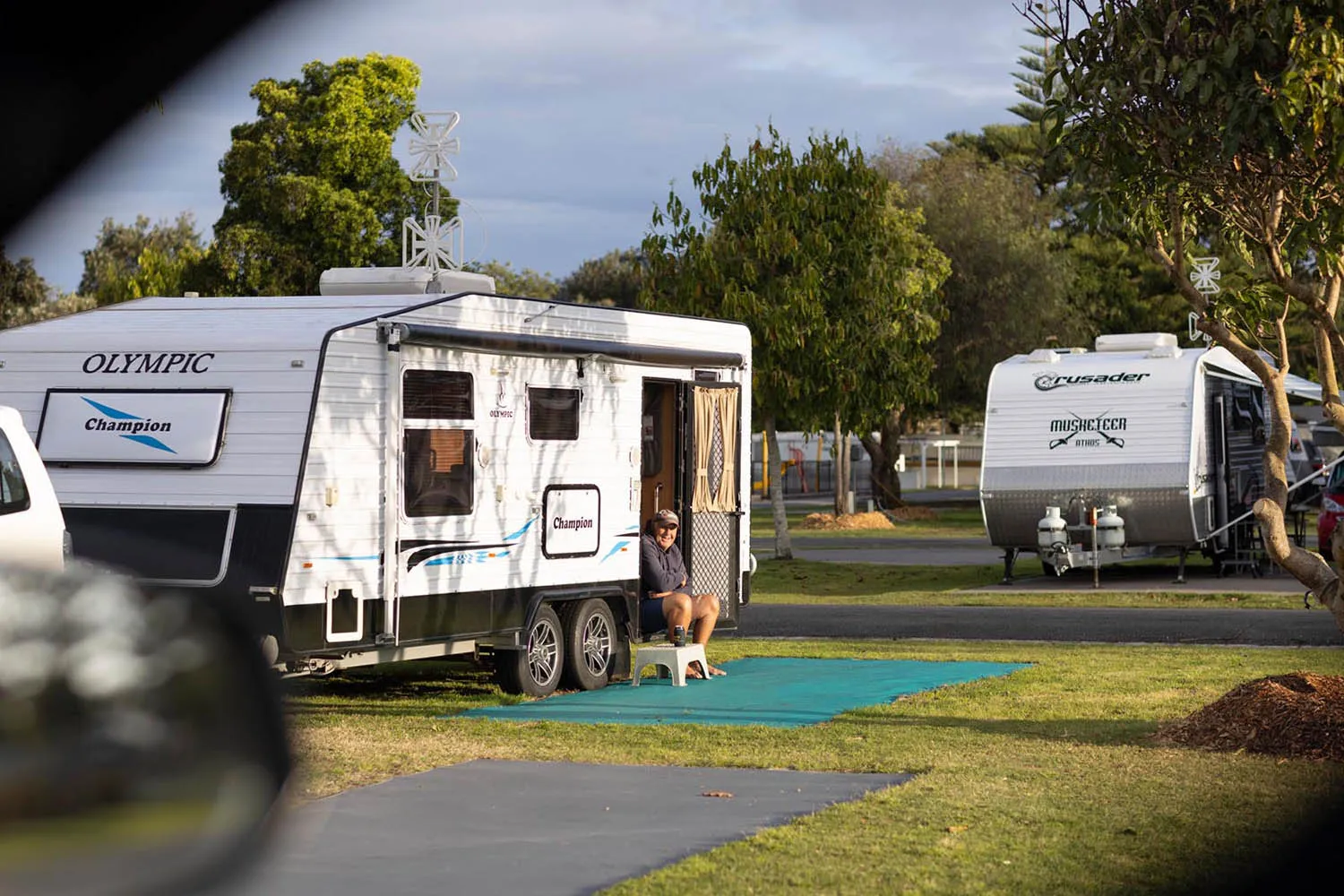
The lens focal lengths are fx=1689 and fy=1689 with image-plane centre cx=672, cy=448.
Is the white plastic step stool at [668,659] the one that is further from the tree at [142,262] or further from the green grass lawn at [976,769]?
the tree at [142,262]

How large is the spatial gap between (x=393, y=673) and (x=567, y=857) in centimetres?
727

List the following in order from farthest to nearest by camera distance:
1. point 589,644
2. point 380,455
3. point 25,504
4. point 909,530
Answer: point 909,530
point 589,644
point 380,455
point 25,504

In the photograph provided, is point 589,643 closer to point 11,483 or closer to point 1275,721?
point 1275,721

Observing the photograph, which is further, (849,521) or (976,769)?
(849,521)

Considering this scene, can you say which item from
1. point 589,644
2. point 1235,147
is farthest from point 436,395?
point 1235,147

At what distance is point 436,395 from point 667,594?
2783mm

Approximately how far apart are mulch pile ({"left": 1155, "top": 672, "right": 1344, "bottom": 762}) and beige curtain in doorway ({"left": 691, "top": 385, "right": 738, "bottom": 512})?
5.13 meters

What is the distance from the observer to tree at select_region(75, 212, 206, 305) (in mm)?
37062

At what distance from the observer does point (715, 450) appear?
46.5 ft

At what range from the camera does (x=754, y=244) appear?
84.9 ft

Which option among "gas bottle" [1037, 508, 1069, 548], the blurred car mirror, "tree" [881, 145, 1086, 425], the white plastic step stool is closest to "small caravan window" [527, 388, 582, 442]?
the white plastic step stool

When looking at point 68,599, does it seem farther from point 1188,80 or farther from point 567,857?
point 1188,80

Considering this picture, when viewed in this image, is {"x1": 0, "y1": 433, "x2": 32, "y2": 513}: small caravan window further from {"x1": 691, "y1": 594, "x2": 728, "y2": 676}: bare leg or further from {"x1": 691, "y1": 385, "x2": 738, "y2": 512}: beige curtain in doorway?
{"x1": 691, "y1": 385, "x2": 738, "y2": 512}: beige curtain in doorway

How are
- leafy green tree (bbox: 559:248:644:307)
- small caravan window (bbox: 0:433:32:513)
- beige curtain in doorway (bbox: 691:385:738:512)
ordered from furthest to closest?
1. leafy green tree (bbox: 559:248:644:307)
2. beige curtain in doorway (bbox: 691:385:738:512)
3. small caravan window (bbox: 0:433:32:513)
